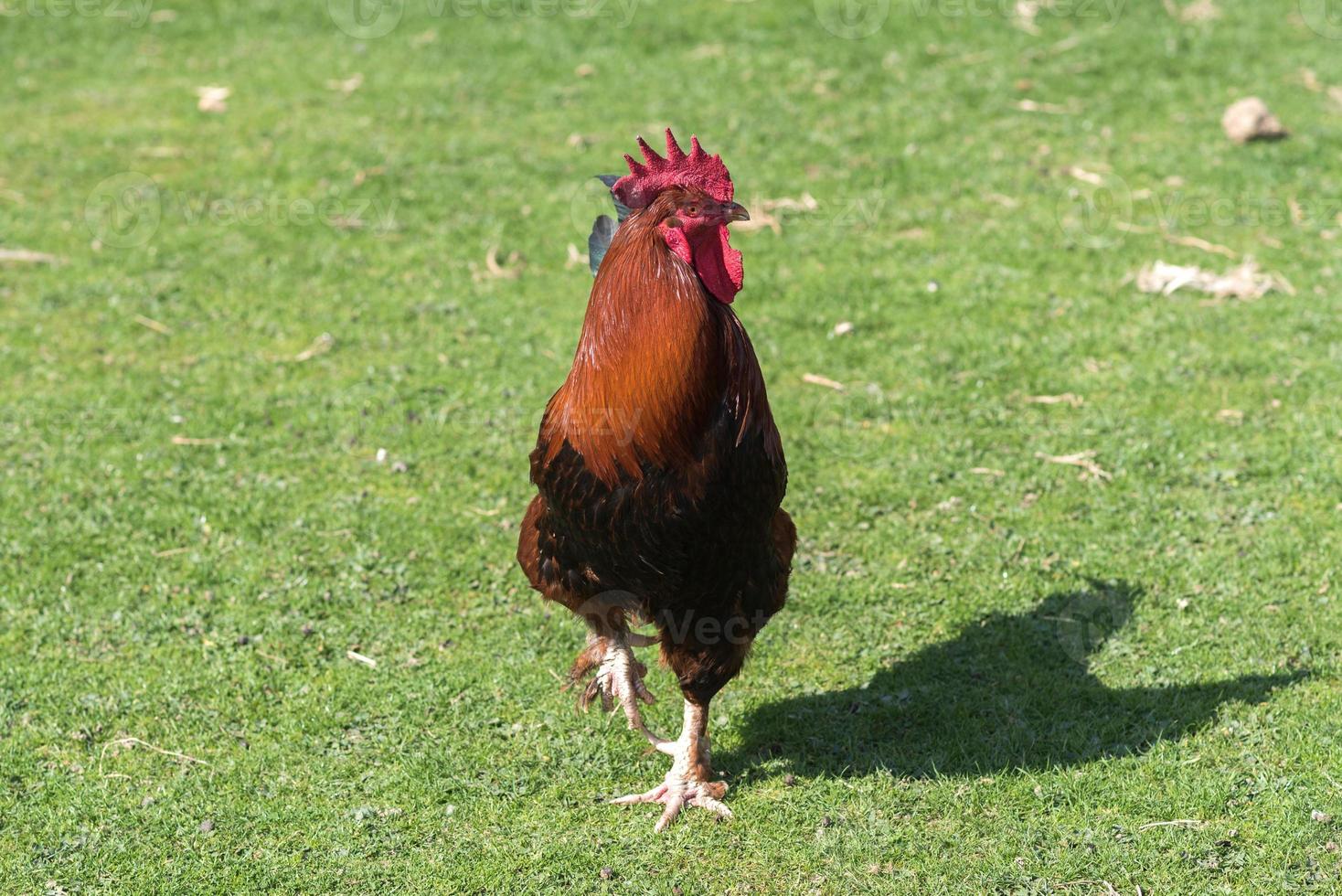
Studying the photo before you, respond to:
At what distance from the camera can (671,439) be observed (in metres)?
4.63

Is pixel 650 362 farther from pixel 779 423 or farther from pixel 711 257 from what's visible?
pixel 779 423

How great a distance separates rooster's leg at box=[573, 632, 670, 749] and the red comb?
1.96 meters

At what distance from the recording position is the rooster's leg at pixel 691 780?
5.37 m

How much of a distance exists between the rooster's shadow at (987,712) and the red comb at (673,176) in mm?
2510

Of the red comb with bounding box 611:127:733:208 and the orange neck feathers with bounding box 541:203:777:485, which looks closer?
the orange neck feathers with bounding box 541:203:777:485

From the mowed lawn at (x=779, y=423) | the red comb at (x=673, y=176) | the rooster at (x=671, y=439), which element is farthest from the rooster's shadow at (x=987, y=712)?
the red comb at (x=673, y=176)

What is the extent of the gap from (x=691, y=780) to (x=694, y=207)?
2.42 meters

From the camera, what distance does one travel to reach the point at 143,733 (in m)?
5.71

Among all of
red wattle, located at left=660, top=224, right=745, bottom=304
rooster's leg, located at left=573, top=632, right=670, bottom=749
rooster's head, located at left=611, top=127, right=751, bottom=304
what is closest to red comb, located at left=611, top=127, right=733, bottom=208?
rooster's head, located at left=611, top=127, right=751, bottom=304

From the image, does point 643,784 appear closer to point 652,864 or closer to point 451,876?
point 652,864

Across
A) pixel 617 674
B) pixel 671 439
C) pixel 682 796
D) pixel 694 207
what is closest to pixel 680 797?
pixel 682 796

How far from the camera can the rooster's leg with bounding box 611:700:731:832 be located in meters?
5.37

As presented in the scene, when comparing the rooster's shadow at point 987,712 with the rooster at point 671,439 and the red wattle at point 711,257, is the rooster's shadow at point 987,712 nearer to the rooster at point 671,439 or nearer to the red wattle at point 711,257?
the rooster at point 671,439

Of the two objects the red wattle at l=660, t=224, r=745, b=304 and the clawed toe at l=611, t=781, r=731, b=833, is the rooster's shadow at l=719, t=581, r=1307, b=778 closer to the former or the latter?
the clawed toe at l=611, t=781, r=731, b=833
